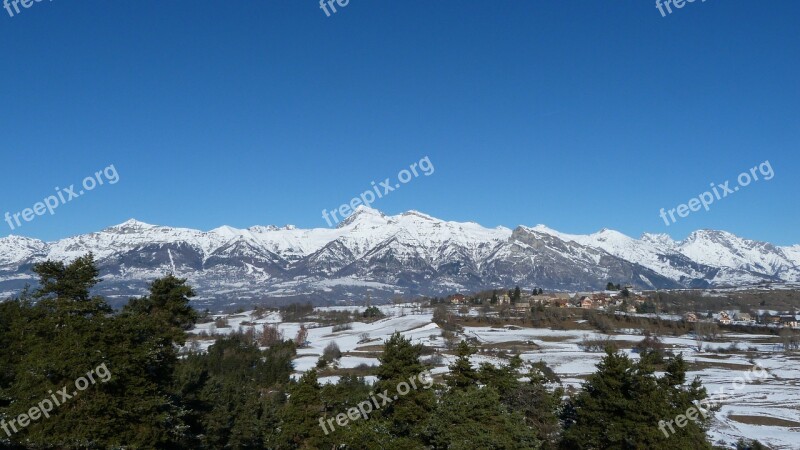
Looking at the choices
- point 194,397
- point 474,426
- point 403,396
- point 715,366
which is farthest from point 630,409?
point 715,366

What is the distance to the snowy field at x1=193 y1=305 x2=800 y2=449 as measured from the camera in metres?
65.5

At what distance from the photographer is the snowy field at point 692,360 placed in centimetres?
6549

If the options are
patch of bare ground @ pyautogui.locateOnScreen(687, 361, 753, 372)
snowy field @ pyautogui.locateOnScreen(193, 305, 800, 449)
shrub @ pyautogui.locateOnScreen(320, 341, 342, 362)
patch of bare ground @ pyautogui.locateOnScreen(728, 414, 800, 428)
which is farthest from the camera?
shrub @ pyautogui.locateOnScreen(320, 341, 342, 362)

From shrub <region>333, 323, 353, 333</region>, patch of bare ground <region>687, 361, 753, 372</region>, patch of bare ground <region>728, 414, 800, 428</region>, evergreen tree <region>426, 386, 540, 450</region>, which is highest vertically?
shrub <region>333, 323, 353, 333</region>

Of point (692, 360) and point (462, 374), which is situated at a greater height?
point (462, 374)

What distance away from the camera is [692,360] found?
115m

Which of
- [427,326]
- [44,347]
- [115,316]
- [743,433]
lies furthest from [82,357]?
[427,326]

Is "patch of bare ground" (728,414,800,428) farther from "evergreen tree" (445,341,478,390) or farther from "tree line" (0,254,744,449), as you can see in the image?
"evergreen tree" (445,341,478,390)

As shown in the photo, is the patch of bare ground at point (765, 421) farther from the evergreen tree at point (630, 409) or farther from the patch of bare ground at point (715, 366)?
the evergreen tree at point (630, 409)

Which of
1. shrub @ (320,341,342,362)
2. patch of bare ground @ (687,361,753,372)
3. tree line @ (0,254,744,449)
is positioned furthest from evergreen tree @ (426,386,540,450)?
patch of bare ground @ (687,361,753,372)

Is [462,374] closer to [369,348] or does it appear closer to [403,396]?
[403,396]

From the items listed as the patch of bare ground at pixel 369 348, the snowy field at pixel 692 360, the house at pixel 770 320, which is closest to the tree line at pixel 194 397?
the snowy field at pixel 692 360

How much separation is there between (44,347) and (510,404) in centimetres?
2318

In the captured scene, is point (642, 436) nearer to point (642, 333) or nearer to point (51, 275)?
point (51, 275)
